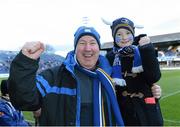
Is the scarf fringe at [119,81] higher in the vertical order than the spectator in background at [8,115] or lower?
higher

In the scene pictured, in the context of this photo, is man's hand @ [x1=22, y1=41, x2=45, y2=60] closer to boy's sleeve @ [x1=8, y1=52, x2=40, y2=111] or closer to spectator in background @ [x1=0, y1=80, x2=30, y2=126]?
boy's sleeve @ [x1=8, y1=52, x2=40, y2=111]

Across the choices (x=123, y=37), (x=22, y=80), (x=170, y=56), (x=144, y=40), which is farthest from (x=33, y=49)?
(x=170, y=56)

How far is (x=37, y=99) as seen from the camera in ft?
7.00

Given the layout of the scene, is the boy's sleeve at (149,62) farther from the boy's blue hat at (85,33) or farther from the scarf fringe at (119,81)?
the boy's blue hat at (85,33)

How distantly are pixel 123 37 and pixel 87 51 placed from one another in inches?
23.8

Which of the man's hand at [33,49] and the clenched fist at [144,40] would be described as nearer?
the man's hand at [33,49]

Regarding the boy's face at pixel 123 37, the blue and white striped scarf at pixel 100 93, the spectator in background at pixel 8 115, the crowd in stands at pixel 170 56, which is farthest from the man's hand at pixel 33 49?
the crowd in stands at pixel 170 56

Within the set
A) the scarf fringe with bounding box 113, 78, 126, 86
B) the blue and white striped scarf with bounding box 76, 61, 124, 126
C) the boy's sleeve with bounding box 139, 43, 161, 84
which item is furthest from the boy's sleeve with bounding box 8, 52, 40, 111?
the boy's sleeve with bounding box 139, 43, 161, 84

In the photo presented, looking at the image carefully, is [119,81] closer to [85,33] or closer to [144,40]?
[144,40]

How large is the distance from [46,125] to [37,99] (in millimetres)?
203

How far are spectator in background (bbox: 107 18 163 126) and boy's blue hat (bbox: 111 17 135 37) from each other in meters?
0.20

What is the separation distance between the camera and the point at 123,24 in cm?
291

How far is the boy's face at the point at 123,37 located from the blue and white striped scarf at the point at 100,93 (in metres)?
0.59

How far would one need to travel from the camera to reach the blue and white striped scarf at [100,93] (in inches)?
89.0
